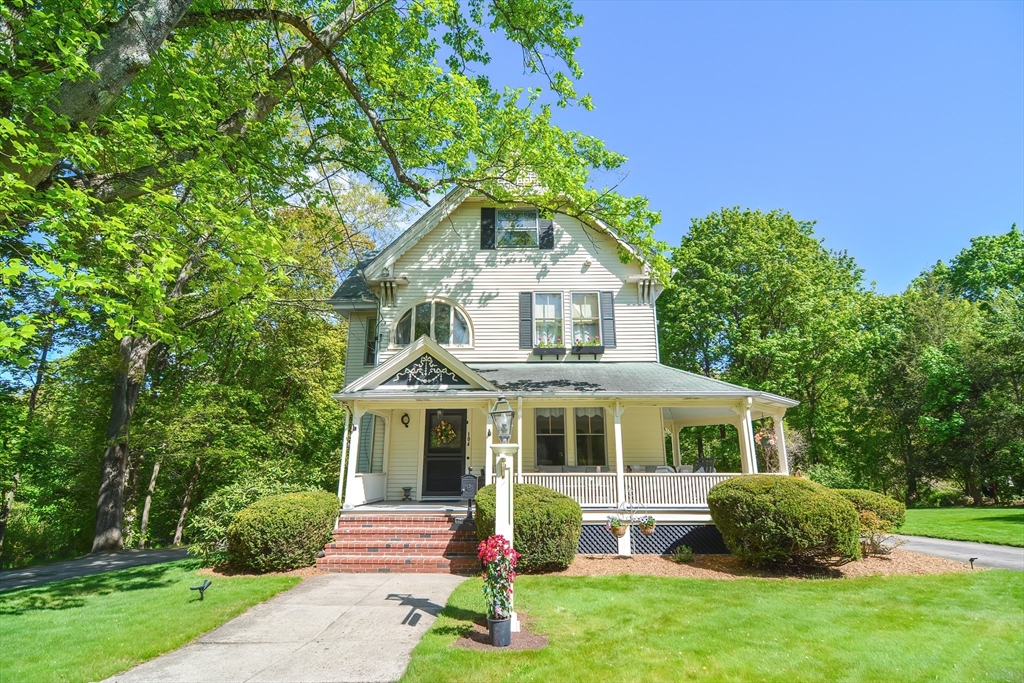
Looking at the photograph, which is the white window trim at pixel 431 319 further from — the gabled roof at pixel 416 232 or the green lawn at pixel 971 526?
the green lawn at pixel 971 526

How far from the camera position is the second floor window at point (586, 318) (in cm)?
1463

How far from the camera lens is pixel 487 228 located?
15273mm

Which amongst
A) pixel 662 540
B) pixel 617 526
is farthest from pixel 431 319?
pixel 662 540

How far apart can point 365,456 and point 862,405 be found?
2311cm

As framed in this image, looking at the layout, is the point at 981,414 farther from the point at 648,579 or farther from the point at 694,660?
the point at 694,660

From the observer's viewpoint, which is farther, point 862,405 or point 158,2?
point 862,405

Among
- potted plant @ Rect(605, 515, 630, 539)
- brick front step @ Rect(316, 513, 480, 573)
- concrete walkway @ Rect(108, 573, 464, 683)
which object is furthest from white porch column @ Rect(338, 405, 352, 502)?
potted plant @ Rect(605, 515, 630, 539)

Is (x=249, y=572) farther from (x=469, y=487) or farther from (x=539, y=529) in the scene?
(x=539, y=529)

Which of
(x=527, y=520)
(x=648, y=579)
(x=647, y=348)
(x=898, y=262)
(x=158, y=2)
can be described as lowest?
(x=648, y=579)

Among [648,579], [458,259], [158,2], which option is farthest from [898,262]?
[158,2]

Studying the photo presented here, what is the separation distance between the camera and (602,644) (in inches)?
213

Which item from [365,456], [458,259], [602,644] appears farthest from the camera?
[458,259]

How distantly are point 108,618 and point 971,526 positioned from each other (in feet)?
65.7

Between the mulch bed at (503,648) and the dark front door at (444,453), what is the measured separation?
7654 millimetres
